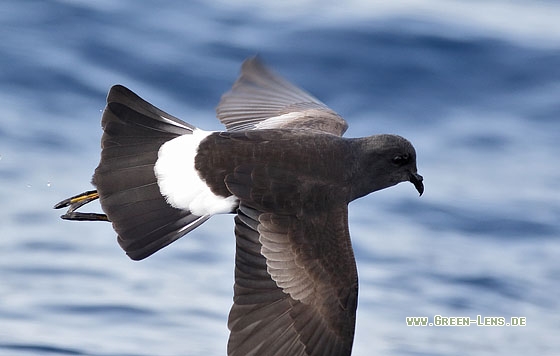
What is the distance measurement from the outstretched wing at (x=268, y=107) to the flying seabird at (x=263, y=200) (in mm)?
813

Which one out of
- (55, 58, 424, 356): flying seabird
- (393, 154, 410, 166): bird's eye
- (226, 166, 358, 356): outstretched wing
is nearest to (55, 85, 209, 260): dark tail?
(55, 58, 424, 356): flying seabird

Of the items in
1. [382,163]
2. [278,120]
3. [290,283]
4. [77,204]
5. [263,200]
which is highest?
[278,120]

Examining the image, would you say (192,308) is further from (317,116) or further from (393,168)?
(393,168)

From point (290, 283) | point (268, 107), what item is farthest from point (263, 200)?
point (268, 107)

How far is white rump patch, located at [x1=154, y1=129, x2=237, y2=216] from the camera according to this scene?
246 inches

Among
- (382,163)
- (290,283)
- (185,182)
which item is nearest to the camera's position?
(290,283)

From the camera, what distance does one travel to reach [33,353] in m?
7.58

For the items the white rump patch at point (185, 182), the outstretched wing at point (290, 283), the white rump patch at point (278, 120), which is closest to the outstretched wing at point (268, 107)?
the white rump patch at point (278, 120)

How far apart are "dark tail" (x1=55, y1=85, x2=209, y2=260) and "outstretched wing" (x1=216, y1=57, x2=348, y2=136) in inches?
44.7

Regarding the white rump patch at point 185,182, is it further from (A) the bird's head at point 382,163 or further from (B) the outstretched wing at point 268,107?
(B) the outstretched wing at point 268,107

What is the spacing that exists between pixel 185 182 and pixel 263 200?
52 cm

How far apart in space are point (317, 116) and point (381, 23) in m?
4.01

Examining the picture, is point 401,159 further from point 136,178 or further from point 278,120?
point 136,178

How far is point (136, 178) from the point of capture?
6.35 m
